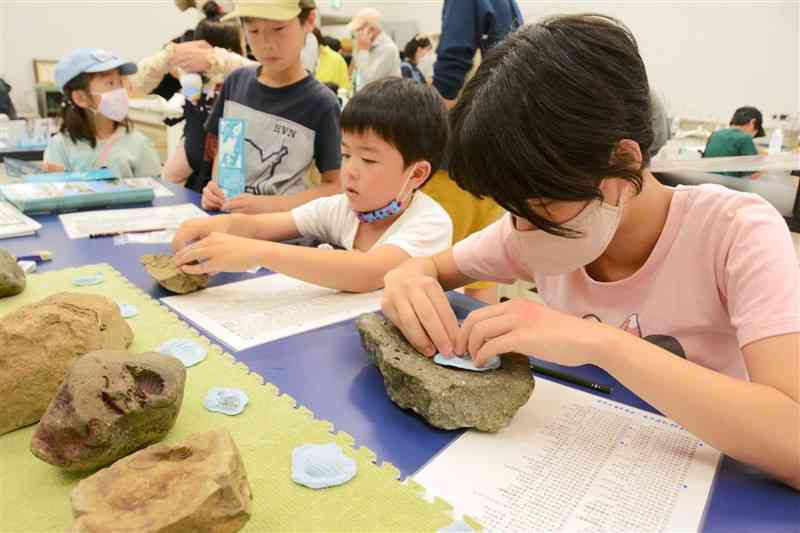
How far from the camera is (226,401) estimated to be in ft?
2.28

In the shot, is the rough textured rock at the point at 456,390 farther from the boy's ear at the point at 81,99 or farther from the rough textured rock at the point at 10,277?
the boy's ear at the point at 81,99

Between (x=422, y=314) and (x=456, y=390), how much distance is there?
159 millimetres

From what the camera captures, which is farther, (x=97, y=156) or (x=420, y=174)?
(x=97, y=156)

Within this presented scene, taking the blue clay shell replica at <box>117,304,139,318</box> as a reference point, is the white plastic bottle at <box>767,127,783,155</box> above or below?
below

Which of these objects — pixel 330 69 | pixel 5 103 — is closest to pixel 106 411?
pixel 330 69

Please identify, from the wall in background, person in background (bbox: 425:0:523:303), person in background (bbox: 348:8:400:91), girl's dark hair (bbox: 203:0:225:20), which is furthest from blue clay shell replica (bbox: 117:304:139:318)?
the wall in background

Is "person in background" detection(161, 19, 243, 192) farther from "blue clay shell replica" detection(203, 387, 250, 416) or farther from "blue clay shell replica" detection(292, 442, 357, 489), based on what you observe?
"blue clay shell replica" detection(292, 442, 357, 489)

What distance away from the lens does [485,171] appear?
684mm

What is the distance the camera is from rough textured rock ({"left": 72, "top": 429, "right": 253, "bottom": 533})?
0.47 metres

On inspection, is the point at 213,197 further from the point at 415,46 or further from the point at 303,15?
the point at 415,46

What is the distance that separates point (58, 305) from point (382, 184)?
→ 0.70 m

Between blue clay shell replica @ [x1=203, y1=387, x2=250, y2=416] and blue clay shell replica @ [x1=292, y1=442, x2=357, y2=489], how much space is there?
0.39ft

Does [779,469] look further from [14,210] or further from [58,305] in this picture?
[14,210]

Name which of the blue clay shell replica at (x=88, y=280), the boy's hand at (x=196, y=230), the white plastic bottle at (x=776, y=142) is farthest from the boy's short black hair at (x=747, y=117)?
the blue clay shell replica at (x=88, y=280)
